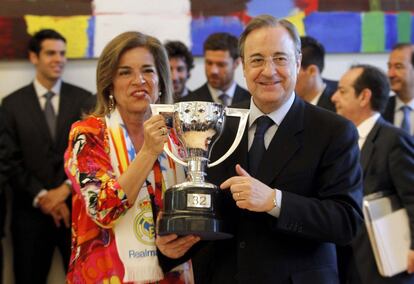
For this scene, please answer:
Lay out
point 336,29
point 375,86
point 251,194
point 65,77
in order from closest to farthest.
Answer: point 251,194 < point 375,86 < point 65,77 < point 336,29

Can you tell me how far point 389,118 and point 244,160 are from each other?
2675 millimetres

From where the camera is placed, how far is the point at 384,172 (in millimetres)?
3295

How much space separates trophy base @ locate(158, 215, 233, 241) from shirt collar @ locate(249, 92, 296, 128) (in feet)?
1.19

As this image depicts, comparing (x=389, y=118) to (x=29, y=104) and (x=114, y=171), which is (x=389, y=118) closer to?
(x=29, y=104)

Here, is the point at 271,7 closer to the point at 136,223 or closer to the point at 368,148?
the point at 368,148

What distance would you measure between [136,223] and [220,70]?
93.0 inches

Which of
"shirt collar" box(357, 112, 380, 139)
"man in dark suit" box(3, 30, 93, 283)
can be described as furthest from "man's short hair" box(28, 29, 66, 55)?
"shirt collar" box(357, 112, 380, 139)

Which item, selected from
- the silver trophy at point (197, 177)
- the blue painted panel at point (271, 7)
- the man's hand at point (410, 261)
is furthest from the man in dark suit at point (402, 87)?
the silver trophy at point (197, 177)

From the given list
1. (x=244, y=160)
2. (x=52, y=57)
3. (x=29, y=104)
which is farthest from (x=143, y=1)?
(x=244, y=160)

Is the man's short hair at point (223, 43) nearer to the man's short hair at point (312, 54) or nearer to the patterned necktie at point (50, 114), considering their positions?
the man's short hair at point (312, 54)

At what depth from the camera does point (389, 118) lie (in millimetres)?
4559

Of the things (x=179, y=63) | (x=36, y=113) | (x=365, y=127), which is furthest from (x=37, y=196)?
(x=365, y=127)

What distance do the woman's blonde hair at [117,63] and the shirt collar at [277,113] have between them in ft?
1.43

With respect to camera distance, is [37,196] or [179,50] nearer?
[37,196]
